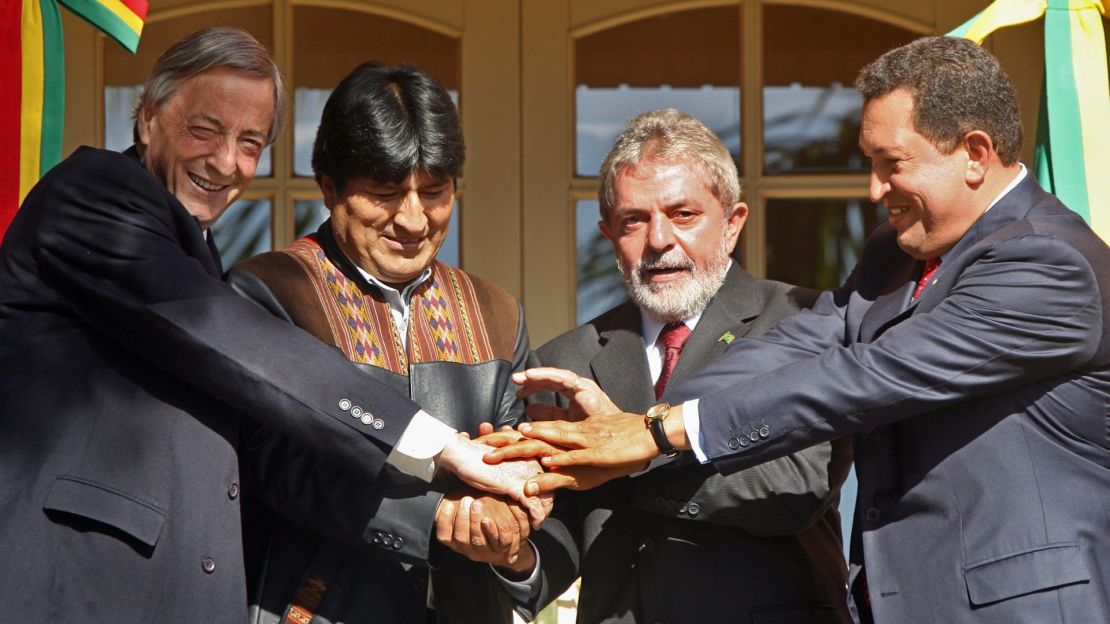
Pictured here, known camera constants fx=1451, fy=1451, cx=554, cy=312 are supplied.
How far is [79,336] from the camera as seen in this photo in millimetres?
2691

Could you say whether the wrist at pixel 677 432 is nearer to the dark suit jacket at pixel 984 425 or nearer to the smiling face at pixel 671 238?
the dark suit jacket at pixel 984 425

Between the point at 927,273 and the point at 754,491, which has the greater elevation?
the point at 927,273

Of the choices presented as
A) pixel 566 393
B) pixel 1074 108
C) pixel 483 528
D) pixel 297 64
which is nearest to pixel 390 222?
pixel 566 393

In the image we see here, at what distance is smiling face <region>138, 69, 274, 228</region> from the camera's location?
2926 mm

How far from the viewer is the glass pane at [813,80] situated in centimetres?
484

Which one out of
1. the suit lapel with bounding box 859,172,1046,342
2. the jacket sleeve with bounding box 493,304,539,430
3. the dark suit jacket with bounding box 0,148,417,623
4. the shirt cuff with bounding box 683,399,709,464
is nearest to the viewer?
the dark suit jacket with bounding box 0,148,417,623

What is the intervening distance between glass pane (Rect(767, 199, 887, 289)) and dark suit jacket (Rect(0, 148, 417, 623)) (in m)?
2.39

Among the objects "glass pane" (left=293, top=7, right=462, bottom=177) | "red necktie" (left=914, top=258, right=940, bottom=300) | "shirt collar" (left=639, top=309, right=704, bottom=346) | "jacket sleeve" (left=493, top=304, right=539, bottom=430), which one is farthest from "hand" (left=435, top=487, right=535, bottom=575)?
"glass pane" (left=293, top=7, right=462, bottom=177)

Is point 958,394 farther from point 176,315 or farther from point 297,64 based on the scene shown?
point 297,64

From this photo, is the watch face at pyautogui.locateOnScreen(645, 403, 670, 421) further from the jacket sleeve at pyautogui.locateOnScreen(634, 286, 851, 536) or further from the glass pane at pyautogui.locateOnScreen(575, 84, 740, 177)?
the glass pane at pyautogui.locateOnScreen(575, 84, 740, 177)

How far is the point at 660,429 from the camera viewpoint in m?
2.97

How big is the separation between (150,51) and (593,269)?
5.35 feet

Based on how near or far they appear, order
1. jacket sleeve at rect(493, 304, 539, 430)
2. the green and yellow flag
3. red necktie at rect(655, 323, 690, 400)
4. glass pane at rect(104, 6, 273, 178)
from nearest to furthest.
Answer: jacket sleeve at rect(493, 304, 539, 430)
red necktie at rect(655, 323, 690, 400)
the green and yellow flag
glass pane at rect(104, 6, 273, 178)

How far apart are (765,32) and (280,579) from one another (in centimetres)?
273
